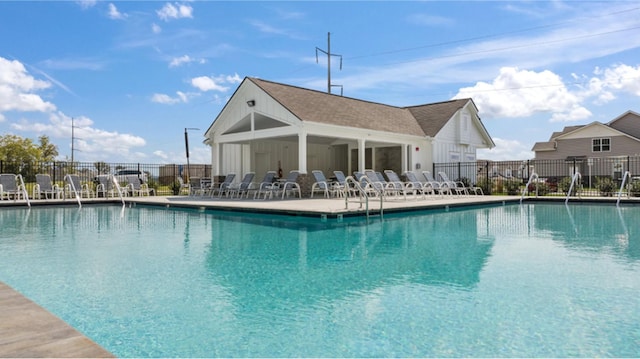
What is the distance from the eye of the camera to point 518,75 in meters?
32.2

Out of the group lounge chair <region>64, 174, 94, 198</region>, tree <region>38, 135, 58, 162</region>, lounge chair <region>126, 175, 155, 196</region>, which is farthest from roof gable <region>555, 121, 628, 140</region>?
tree <region>38, 135, 58, 162</region>

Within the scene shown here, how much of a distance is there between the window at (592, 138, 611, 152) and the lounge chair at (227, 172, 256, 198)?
29298 millimetres

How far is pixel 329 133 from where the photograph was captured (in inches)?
688

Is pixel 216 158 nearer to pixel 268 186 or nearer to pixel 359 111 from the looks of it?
pixel 268 186

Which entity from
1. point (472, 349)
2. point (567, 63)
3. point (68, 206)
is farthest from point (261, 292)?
point (567, 63)

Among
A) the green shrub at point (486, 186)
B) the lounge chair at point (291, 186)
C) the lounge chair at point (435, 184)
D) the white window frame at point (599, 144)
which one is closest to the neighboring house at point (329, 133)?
the lounge chair at point (291, 186)

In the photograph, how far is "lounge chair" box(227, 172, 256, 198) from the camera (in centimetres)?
1727

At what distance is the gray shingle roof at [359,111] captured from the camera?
17.8 meters

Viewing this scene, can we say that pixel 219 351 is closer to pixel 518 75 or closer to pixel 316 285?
pixel 316 285

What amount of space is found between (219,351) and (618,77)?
3308 centimetres

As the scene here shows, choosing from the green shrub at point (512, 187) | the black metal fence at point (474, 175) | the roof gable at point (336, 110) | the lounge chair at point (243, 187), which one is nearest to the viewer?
the lounge chair at point (243, 187)

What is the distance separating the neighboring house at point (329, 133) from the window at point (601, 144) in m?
12.9

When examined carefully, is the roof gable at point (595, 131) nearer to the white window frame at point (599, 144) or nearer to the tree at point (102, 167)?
the white window frame at point (599, 144)

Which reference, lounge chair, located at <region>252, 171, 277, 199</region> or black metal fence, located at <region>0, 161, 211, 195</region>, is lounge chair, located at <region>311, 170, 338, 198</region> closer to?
lounge chair, located at <region>252, 171, 277, 199</region>
